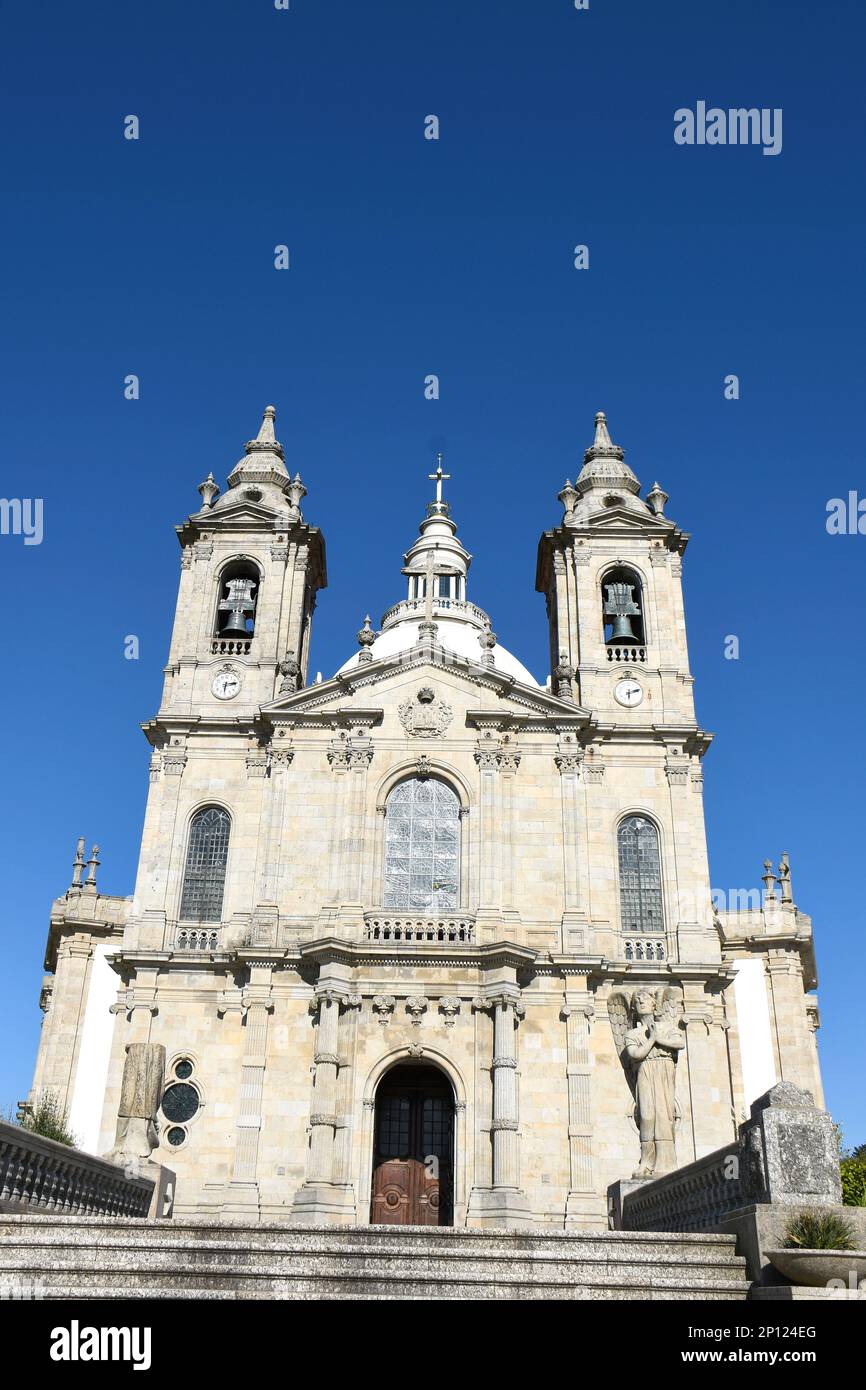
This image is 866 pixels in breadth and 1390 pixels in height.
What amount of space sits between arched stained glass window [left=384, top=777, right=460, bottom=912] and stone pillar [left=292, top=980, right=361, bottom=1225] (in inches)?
117

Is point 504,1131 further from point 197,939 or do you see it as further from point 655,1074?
point 197,939

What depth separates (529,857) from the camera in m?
27.8

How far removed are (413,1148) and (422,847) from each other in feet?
22.3

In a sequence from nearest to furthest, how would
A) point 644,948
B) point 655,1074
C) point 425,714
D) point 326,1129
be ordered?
point 655,1074
point 326,1129
point 644,948
point 425,714

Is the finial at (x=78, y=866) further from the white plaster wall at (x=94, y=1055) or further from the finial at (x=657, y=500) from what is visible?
the finial at (x=657, y=500)

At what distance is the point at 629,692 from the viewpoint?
3072 cm

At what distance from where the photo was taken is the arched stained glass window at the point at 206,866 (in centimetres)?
2811

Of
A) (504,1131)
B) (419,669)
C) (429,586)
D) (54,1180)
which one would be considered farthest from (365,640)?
(54,1180)

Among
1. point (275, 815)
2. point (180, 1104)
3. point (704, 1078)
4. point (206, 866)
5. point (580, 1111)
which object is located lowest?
point (580, 1111)

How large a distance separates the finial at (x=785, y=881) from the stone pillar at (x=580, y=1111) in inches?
423

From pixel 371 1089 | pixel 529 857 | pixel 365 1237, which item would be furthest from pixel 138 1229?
pixel 529 857

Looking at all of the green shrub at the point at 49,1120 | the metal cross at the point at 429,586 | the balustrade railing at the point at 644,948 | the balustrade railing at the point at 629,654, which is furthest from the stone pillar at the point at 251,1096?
the balustrade railing at the point at 629,654

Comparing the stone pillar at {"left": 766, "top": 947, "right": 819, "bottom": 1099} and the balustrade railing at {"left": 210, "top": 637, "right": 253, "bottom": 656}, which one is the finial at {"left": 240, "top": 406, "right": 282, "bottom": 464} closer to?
the balustrade railing at {"left": 210, "top": 637, "right": 253, "bottom": 656}

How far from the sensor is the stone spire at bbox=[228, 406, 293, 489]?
34469 millimetres
